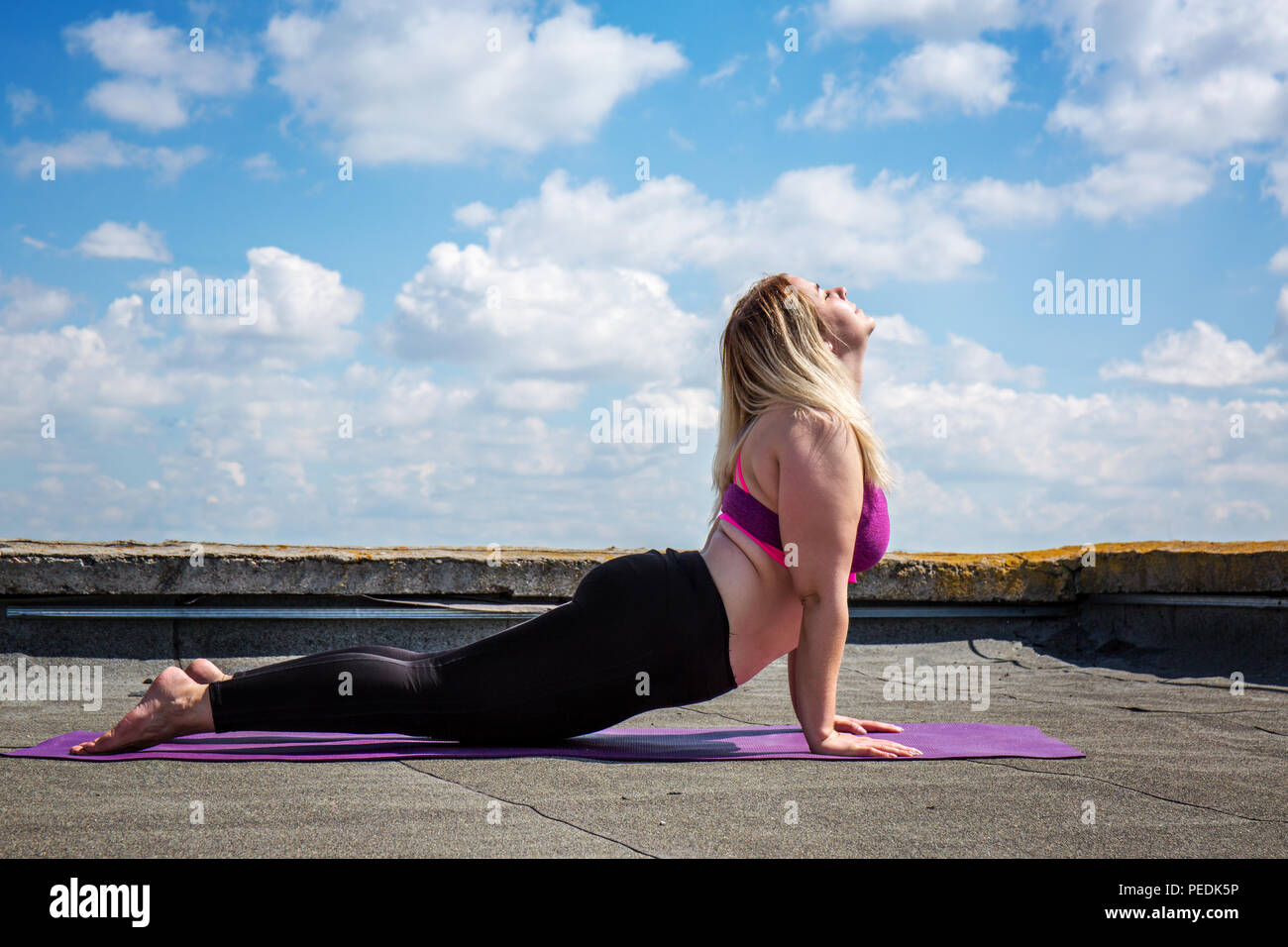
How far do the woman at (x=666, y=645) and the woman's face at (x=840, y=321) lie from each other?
7.0 inches

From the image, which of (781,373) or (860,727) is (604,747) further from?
(781,373)

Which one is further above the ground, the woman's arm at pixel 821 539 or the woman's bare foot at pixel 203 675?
the woman's arm at pixel 821 539

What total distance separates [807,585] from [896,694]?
69.1 inches

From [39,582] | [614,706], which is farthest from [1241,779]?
[39,582]

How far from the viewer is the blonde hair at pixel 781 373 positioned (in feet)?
9.03

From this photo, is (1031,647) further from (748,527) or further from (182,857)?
(182,857)

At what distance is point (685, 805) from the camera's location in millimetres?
2082

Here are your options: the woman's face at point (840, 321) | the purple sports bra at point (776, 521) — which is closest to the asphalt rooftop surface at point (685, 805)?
the purple sports bra at point (776, 521)

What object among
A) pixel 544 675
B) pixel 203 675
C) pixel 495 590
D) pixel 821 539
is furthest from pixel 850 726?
pixel 495 590

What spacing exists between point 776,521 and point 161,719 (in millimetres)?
1662

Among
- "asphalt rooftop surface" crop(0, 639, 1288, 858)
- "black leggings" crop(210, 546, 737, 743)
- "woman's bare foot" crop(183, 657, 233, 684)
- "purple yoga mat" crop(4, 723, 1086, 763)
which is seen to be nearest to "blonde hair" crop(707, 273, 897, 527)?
"black leggings" crop(210, 546, 737, 743)

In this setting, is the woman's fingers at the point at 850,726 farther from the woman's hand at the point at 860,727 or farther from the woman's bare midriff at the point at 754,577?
the woman's bare midriff at the point at 754,577

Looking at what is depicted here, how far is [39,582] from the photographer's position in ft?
13.6
